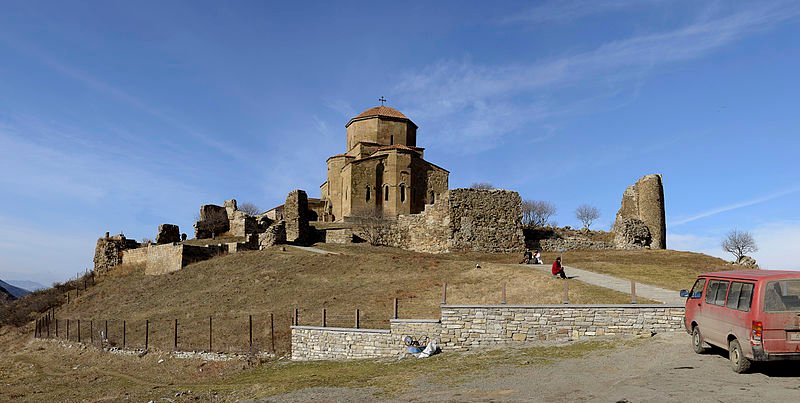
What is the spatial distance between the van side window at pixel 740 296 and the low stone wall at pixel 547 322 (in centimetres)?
470

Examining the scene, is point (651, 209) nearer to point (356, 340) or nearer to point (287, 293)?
point (287, 293)

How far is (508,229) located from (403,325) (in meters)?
22.7

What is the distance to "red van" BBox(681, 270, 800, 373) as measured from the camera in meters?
9.85

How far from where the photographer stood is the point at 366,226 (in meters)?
47.2

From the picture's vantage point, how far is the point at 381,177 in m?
60.9

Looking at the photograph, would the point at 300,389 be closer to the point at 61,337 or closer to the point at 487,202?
the point at 61,337

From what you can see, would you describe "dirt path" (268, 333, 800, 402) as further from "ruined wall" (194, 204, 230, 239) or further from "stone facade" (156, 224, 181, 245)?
"ruined wall" (194, 204, 230, 239)

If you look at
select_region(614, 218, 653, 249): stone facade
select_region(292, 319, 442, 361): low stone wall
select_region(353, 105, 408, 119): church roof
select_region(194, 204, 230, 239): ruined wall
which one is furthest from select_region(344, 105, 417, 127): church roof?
select_region(292, 319, 442, 361): low stone wall

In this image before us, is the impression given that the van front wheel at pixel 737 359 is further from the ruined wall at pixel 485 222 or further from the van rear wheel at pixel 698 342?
the ruined wall at pixel 485 222

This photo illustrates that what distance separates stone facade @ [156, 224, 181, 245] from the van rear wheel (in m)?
47.2

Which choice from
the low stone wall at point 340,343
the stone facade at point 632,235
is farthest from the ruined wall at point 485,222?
the low stone wall at point 340,343

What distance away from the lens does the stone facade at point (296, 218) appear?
46344mm

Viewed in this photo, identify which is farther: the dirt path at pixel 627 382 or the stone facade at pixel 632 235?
the stone facade at pixel 632 235

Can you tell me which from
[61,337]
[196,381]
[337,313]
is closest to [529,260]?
[337,313]
